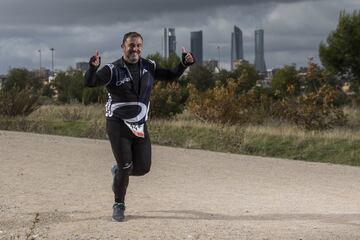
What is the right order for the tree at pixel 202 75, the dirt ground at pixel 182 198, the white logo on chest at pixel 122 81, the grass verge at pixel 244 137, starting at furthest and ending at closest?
the tree at pixel 202 75 < the grass verge at pixel 244 137 < the white logo on chest at pixel 122 81 < the dirt ground at pixel 182 198

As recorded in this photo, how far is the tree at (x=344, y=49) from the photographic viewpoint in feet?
100

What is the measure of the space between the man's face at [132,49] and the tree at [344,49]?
2427 centimetres

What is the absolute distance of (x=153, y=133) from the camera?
707 inches

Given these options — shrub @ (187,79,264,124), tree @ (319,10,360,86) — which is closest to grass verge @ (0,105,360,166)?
shrub @ (187,79,264,124)

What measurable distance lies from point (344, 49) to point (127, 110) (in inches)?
970

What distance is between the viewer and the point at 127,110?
7223 millimetres

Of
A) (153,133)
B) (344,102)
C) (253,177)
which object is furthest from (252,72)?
(253,177)

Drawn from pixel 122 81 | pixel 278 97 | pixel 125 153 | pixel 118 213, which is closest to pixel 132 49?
pixel 122 81

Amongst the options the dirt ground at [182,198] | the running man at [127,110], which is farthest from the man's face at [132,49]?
the dirt ground at [182,198]

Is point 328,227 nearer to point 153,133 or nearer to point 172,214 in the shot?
point 172,214

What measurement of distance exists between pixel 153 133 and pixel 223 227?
11103mm

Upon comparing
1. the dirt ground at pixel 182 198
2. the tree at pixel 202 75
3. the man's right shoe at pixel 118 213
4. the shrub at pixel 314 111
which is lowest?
the dirt ground at pixel 182 198

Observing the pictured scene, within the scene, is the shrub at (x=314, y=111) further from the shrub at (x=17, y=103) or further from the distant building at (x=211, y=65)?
the distant building at (x=211, y=65)

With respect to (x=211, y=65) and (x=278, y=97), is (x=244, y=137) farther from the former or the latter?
(x=211, y=65)
